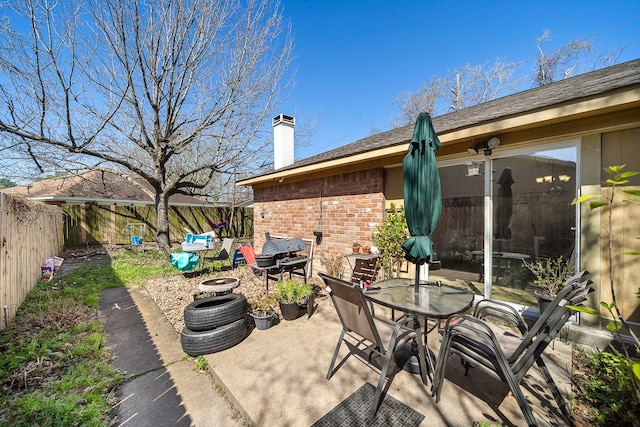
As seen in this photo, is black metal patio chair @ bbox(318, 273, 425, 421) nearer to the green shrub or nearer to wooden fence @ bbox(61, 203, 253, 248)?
the green shrub

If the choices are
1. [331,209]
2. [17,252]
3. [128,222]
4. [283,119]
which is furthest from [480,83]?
[128,222]

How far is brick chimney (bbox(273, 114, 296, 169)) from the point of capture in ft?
31.3

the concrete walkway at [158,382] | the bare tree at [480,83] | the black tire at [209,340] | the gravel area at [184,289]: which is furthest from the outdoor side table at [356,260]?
the bare tree at [480,83]

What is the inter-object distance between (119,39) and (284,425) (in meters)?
10.9

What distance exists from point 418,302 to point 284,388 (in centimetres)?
159

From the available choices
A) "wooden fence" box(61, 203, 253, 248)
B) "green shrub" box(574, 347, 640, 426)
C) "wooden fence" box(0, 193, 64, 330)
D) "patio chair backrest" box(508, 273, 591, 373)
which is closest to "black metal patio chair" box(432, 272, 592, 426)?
"patio chair backrest" box(508, 273, 591, 373)

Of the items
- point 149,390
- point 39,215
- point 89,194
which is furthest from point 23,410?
point 89,194

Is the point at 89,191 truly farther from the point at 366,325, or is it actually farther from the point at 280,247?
the point at 366,325

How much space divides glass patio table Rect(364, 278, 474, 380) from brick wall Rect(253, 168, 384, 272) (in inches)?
92.9

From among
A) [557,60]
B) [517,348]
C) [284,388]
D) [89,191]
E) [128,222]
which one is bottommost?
[284,388]

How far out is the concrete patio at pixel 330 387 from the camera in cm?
217

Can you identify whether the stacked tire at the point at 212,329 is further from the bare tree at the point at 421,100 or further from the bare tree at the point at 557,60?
the bare tree at the point at 557,60

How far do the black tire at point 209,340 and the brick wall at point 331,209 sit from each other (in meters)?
3.32

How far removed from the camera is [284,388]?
2510 millimetres
